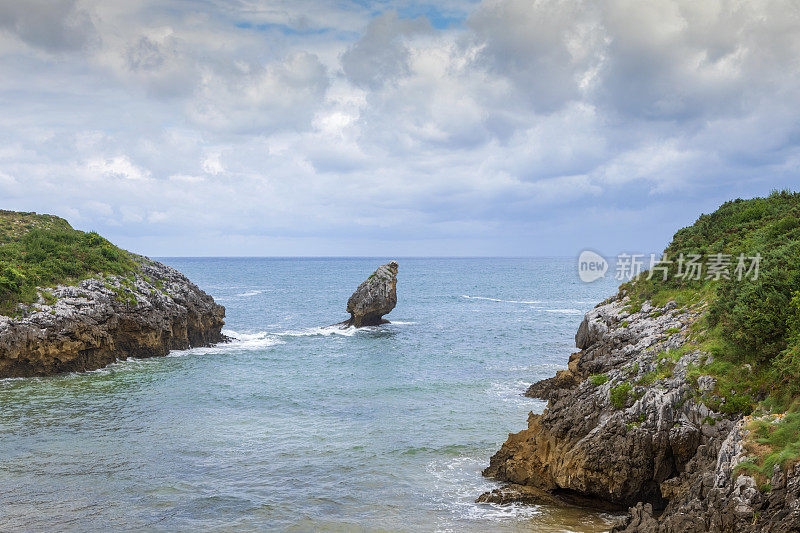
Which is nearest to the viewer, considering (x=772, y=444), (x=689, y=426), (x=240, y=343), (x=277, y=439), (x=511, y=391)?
(x=772, y=444)

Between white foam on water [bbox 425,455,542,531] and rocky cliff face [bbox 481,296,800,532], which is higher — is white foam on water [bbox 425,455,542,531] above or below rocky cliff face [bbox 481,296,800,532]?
below

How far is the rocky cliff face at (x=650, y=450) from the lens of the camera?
12.6 metres

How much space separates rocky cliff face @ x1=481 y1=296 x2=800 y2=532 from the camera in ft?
41.3

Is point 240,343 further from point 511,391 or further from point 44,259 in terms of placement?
point 511,391

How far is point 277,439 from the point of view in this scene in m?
26.2

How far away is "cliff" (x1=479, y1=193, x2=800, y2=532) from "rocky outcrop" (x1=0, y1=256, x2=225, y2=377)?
1243 inches

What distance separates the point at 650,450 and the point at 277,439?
53.9 feet

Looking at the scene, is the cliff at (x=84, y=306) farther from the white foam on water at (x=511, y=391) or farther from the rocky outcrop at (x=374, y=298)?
the white foam on water at (x=511, y=391)

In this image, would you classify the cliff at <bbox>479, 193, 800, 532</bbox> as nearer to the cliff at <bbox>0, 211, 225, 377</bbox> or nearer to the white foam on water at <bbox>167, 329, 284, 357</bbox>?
the cliff at <bbox>0, 211, 225, 377</bbox>

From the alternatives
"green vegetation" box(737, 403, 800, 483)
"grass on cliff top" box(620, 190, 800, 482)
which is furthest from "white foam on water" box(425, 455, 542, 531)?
"green vegetation" box(737, 403, 800, 483)

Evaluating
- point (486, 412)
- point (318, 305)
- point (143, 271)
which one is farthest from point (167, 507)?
point (318, 305)

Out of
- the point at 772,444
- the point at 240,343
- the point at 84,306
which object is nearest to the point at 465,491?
the point at 772,444

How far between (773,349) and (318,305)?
76281 millimetres

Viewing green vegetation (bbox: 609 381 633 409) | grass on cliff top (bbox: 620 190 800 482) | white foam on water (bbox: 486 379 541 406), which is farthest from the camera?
white foam on water (bbox: 486 379 541 406)
